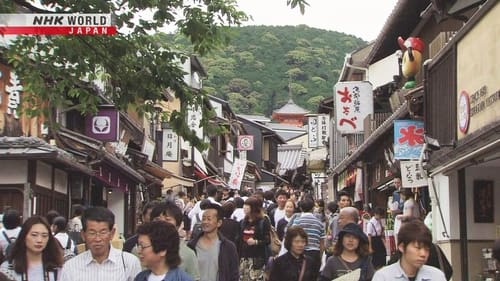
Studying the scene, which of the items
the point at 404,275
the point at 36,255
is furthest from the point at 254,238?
the point at 404,275

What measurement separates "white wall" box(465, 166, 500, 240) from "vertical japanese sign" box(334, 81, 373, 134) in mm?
12733

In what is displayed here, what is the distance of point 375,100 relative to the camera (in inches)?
1152

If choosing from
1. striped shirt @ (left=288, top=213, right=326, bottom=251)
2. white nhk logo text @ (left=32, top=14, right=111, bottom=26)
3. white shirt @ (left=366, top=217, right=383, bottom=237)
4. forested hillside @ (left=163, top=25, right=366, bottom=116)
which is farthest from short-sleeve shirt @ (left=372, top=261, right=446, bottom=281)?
forested hillside @ (left=163, top=25, right=366, bottom=116)

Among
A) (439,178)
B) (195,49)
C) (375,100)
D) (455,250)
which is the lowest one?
(455,250)

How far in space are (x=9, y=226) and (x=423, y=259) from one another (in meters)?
6.54

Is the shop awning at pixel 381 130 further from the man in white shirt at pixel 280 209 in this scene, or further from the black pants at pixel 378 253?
the man in white shirt at pixel 280 209

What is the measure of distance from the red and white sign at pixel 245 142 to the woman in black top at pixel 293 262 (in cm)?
5305

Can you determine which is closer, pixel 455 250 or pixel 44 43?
pixel 44 43

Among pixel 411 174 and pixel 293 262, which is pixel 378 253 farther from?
pixel 293 262

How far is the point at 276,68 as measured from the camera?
11350 cm

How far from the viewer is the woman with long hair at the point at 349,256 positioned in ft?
27.0

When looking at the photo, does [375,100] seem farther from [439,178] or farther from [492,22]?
[492,22]

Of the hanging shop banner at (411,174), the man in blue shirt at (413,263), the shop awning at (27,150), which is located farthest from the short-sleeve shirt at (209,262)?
the hanging shop banner at (411,174)

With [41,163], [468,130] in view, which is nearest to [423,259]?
[468,130]
